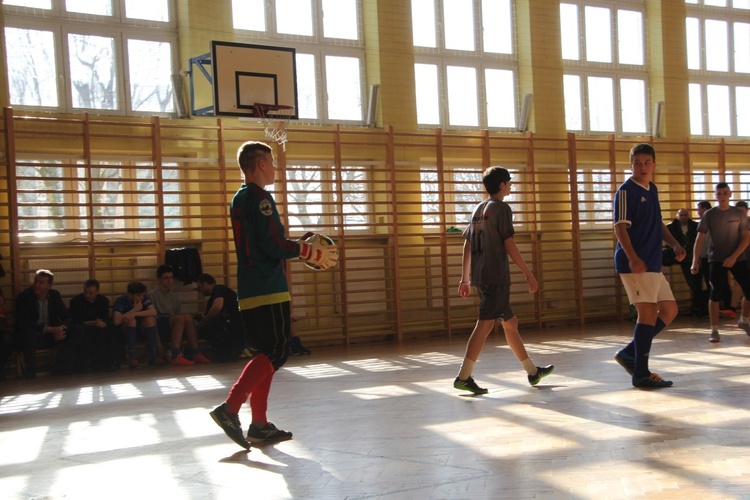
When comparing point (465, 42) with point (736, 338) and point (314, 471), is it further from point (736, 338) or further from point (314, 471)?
point (314, 471)

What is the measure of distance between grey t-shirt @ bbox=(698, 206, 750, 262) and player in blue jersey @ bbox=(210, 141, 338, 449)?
16.2 ft

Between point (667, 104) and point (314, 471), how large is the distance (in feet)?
36.0

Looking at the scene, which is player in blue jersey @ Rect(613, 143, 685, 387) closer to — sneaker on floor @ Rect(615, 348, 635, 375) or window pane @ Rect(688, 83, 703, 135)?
sneaker on floor @ Rect(615, 348, 635, 375)

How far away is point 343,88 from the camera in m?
10.5

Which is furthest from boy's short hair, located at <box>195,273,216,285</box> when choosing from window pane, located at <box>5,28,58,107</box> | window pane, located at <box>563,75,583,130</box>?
window pane, located at <box>563,75,583,130</box>

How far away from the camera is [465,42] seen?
11430mm

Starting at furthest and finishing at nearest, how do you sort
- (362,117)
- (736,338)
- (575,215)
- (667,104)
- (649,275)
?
(667,104)
(575,215)
(362,117)
(736,338)
(649,275)

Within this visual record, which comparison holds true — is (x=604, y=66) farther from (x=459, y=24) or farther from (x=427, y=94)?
(x=427, y=94)

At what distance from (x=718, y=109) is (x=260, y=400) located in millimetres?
11781

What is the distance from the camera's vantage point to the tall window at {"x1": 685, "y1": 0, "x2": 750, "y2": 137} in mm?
13094

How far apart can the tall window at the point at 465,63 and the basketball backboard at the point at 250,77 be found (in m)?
2.59

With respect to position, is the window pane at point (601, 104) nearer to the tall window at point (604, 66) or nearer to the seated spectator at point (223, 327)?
the tall window at point (604, 66)

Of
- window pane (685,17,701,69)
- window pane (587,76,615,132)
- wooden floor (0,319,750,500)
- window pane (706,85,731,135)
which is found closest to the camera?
wooden floor (0,319,750,500)

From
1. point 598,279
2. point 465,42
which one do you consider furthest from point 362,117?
point 598,279
